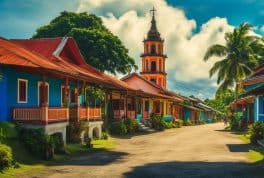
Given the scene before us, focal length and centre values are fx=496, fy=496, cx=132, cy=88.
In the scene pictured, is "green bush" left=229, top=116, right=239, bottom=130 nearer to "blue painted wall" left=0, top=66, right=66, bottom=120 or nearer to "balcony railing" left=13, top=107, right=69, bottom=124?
"blue painted wall" left=0, top=66, right=66, bottom=120

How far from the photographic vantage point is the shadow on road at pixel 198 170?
1612cm

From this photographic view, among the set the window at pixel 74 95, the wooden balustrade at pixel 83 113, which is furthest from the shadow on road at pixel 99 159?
the window at pixel 74 95

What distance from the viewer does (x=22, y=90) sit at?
2623 cm

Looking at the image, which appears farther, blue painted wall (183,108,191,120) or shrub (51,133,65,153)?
blue painted wall (183,108,191,120)

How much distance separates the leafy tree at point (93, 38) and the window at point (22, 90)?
100ft

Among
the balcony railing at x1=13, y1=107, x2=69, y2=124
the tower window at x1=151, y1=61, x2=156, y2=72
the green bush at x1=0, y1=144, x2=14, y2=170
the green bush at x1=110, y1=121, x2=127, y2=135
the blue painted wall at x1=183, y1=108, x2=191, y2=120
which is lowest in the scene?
the green bush at x1=0, y1=144, x2=14, y2=170

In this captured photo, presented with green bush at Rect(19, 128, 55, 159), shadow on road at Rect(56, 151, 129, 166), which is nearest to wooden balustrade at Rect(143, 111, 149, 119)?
shadow on road at Rect(56, 151, 129, 166)

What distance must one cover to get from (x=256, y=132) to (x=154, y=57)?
5005 cm

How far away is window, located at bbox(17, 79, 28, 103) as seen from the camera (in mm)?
25625

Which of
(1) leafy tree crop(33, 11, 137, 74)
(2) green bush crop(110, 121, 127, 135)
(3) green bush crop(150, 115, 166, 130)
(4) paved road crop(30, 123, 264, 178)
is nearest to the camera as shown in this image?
(4) paved road crop(30, 123, 264, 178)

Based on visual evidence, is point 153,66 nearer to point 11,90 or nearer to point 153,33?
point 153,33

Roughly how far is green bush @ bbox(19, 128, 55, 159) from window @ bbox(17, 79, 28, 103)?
4.36m

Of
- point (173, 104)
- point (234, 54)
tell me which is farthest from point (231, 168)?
point (173, 104)

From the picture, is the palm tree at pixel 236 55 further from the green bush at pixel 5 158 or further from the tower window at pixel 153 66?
the green bush at pixel 5 158
